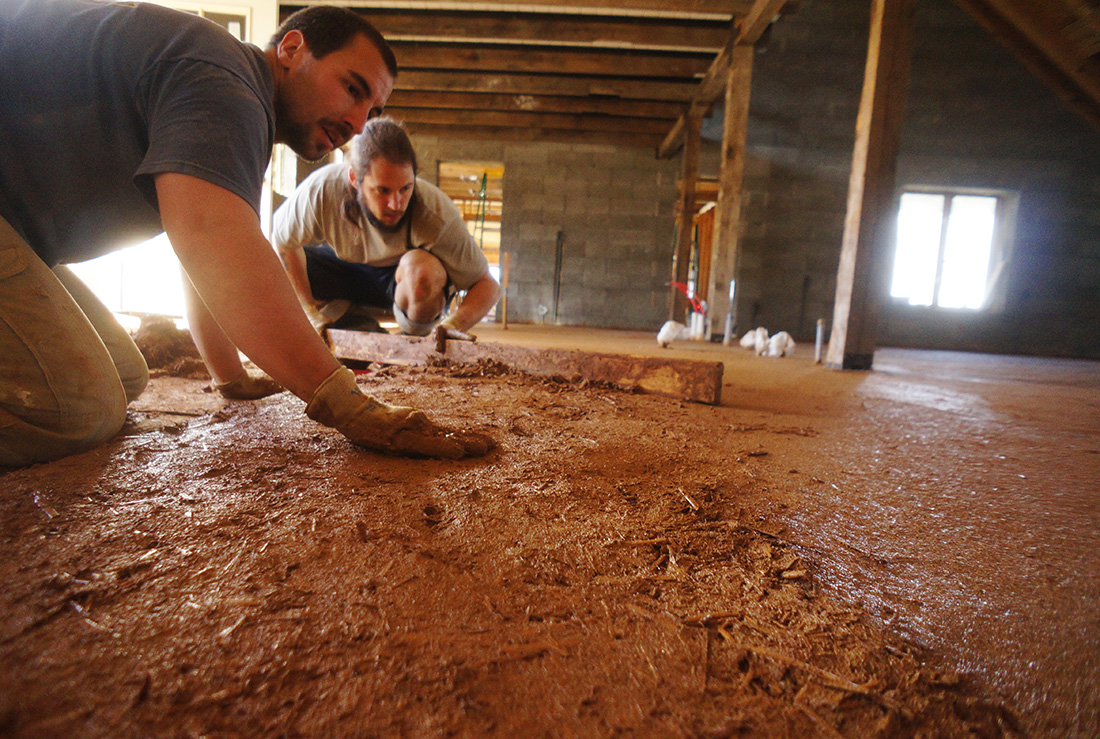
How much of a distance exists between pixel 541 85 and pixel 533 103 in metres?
0.50

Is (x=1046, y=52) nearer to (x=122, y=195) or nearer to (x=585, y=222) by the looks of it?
(x=122, y=195)

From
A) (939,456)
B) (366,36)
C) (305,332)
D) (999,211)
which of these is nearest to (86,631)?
(305,332)

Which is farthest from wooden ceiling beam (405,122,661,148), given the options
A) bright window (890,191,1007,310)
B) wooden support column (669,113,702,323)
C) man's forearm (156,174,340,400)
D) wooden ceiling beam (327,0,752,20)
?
man's forearm (156,174,340,400)

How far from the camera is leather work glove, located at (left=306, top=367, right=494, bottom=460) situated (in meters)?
0.97

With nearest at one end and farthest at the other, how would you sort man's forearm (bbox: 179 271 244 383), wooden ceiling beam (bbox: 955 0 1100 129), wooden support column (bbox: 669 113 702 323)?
1. man's forearm (bbox: 179 271 244 383)
2. wooden ceiling beam (bbox: 955 0 1100 129)
3. wooden support column (bbox: 669 113 702 323)

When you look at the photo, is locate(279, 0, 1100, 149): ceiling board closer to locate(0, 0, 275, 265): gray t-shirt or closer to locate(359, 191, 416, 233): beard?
locate(359, 191, 416, 233): beard

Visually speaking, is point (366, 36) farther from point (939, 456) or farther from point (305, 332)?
point (939, 456)

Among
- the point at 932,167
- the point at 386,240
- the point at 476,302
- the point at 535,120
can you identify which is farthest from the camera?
the point at 535,120

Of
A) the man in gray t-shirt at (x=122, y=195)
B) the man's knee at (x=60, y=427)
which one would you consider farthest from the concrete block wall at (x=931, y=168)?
the man's knee at (x=60, y=427)

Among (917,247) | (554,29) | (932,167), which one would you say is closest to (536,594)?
(554,29)

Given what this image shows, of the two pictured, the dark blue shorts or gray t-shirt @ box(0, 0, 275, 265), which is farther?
the dark blue shorts

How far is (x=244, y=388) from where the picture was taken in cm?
150

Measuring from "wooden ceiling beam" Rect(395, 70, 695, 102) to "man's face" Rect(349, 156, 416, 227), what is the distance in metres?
4.17

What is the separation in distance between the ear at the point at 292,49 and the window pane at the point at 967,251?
8288 mm
